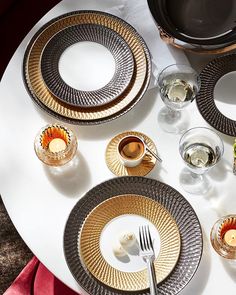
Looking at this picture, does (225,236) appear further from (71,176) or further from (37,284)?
(37,284)

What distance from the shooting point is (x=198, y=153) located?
1.11 m

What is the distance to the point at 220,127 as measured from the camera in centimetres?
111

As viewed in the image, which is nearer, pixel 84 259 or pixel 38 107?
pixel 84 259

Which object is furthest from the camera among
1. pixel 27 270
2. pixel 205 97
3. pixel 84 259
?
pixel 27 270

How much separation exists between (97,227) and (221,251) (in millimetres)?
227

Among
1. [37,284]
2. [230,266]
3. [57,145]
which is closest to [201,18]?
[57,145]

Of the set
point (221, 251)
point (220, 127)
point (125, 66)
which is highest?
point (125, 66)

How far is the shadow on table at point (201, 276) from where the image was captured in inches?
40.6

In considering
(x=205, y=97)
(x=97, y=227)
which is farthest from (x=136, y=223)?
(x=205, y=97)

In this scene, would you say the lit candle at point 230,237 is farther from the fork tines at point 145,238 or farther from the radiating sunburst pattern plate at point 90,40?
the radiating sunburst pattern plate at point 90,40

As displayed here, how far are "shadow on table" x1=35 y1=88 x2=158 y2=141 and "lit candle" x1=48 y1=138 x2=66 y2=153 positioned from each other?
0.14 feet

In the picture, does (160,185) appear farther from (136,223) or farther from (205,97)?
(205,97)

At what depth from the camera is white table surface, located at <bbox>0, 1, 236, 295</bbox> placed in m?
1.05

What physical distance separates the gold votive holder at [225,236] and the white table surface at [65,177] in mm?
22
